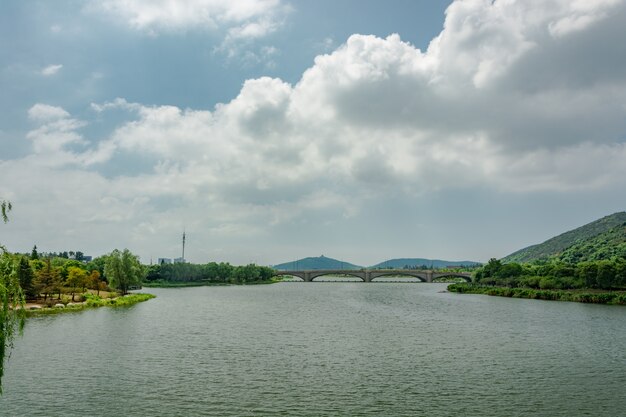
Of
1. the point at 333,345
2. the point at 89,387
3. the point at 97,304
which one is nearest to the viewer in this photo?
the point at 89,387

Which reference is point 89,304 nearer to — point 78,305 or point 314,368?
point 78,305

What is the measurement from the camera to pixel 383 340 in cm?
5809

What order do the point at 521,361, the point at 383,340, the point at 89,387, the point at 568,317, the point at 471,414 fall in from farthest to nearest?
the point at 568,317, the point at 383,340, the point at 521,361, the point at 89,387, the point at 471,414

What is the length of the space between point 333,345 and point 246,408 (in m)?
24.6

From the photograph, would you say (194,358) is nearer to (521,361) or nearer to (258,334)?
(258,334)

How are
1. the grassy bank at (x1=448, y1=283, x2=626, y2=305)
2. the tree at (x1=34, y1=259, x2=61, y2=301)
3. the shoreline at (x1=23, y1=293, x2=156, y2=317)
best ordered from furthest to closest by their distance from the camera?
the grassy bank at (x1=448, y1=283, x2=626, y2=305)
the tree at (x1=34, y1=259, x2=61, y2=301)
the shoreline at (x1=23, y1=293, x2=156, y2=317)

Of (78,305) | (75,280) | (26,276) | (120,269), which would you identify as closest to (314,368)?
(78,305)

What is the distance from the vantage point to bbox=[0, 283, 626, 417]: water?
103ft

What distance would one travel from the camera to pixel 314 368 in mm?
42375

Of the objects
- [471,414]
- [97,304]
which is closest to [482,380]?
[471,414]

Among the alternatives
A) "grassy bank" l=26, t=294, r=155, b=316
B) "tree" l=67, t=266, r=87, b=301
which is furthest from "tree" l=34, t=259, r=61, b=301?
"grassy bank" l=26, t=294, r=155, b=316

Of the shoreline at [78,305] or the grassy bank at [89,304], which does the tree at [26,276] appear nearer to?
the shoreline at [78,305]

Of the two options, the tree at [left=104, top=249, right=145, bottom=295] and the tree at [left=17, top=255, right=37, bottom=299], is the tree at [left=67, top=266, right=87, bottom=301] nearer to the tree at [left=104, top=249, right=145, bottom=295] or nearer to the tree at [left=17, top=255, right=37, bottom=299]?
the tree at [left=104, top=249, right=145, bottom=295]

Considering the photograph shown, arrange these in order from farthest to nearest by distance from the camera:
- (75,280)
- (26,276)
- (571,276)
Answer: (571,276) < (75,280) < (26,276)
